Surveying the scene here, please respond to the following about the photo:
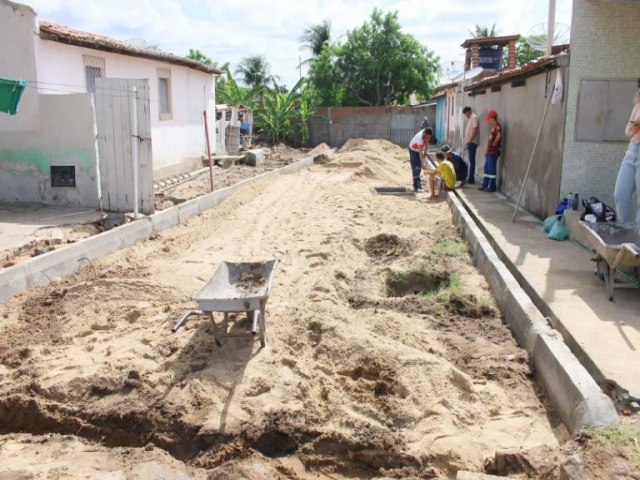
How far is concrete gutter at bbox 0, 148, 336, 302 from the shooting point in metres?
7.29

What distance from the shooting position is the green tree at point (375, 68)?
33.9 m

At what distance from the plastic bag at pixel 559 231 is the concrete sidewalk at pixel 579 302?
122mm

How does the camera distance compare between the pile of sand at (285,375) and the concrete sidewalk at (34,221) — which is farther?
the concrete sidewalk at (34,221)

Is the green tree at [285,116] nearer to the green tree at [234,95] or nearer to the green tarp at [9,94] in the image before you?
the green tree at [234,95]

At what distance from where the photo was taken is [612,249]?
19.9ft

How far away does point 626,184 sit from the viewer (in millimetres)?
7848

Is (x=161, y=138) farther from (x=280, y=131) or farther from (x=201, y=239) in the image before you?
(x=280, y=131)

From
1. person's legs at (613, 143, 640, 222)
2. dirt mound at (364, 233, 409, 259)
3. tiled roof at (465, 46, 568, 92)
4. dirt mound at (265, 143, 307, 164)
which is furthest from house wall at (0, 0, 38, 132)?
dirt mound at (265, 143, 307, 164)

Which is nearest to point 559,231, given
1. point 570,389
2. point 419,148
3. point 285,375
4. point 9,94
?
point 570,389

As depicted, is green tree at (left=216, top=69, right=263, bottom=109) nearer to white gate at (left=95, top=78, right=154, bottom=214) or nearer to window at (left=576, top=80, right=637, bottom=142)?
white gate at (left=95, top=78, right=154, bottom=214)

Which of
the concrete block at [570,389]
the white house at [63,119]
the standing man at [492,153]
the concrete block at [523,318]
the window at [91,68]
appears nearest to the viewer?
the concrete block at [570,389]

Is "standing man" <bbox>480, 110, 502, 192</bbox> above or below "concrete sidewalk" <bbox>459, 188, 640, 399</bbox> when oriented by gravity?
above

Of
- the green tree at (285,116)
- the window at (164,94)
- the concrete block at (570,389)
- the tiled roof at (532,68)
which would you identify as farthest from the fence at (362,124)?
the concrete block at (570,389)

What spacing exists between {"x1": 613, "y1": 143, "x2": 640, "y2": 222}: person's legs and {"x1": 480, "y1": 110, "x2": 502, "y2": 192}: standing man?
5882 millimetres
